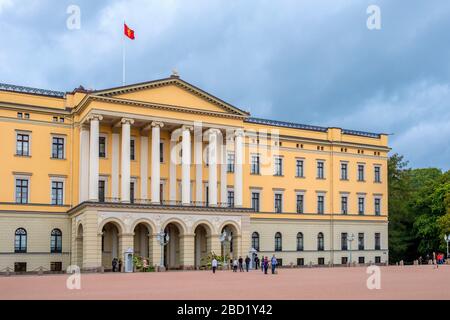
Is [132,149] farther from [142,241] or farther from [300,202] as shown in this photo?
[300,202]

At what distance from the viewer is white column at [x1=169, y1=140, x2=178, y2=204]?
5820 cm

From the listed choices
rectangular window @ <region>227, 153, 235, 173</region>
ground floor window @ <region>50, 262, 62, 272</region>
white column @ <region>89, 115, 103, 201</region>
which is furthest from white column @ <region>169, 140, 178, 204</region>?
ground floor window @ <region>50, 262, 62, 272</region>

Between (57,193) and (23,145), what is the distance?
4.80 meters

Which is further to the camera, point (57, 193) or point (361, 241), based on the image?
point (361, 241)

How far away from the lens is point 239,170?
59.9m

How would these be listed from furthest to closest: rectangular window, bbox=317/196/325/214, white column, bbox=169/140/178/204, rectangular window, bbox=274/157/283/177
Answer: rectangular window, bbox=317/196/325/214 → rectangular window, bbox=274/157/283/177 → white column, bbox=169/140/178/204

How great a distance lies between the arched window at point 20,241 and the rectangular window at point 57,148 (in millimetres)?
6563

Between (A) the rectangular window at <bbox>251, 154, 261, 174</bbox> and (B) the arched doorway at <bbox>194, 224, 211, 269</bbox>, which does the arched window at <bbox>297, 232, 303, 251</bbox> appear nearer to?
(A) the rectangular window at <bbox>251, 154, 261, 174</bbox>

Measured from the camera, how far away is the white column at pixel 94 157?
2040 inches

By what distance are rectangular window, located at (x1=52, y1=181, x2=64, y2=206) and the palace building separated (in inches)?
3.2

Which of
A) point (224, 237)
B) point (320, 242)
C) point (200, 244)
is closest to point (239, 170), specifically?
point (224, 237)

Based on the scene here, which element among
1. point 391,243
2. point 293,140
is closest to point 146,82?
point 293,140

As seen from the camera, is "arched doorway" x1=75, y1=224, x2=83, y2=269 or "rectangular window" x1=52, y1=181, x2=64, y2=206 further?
"rectangular window" x1=52, y1=181, x2=64, y2=206
